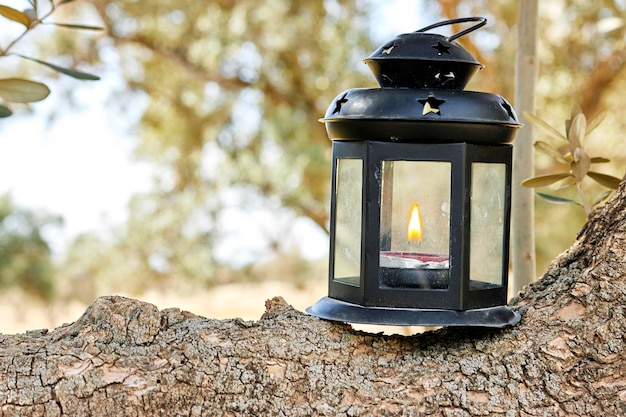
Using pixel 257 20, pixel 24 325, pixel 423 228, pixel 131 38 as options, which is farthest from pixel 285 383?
pixel 24 325

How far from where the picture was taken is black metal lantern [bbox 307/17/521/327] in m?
1.15

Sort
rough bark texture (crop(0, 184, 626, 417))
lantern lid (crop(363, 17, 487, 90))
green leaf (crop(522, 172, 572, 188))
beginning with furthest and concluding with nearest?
green leaf (crop(522, 172, 572, 188)) < lantern lid (crop(363, 17, 487, 90)) < rough bark texture (crop(0, 184, 626, 417))

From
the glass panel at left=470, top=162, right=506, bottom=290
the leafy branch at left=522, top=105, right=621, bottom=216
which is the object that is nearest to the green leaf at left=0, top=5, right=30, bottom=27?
the glass panel at left=470, top=162, right=506, bottom=290

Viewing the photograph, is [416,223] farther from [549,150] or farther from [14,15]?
[14,15]

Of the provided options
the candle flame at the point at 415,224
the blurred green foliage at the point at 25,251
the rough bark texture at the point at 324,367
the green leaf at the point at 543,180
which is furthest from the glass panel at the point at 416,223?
the blurred green foliage at the point at 25,251

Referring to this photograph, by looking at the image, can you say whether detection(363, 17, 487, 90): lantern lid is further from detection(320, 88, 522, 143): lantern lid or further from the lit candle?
the lit candle

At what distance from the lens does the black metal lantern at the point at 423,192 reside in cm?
115

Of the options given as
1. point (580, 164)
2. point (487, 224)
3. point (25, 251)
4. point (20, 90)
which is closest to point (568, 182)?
point (580, 164)

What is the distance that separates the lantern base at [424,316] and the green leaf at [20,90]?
2.01 ft

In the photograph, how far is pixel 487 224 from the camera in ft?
4.00

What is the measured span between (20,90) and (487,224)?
81 cm

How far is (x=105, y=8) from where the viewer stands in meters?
4.45

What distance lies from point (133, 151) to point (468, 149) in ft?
13.4

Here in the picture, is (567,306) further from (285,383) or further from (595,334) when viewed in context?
(285,383)
